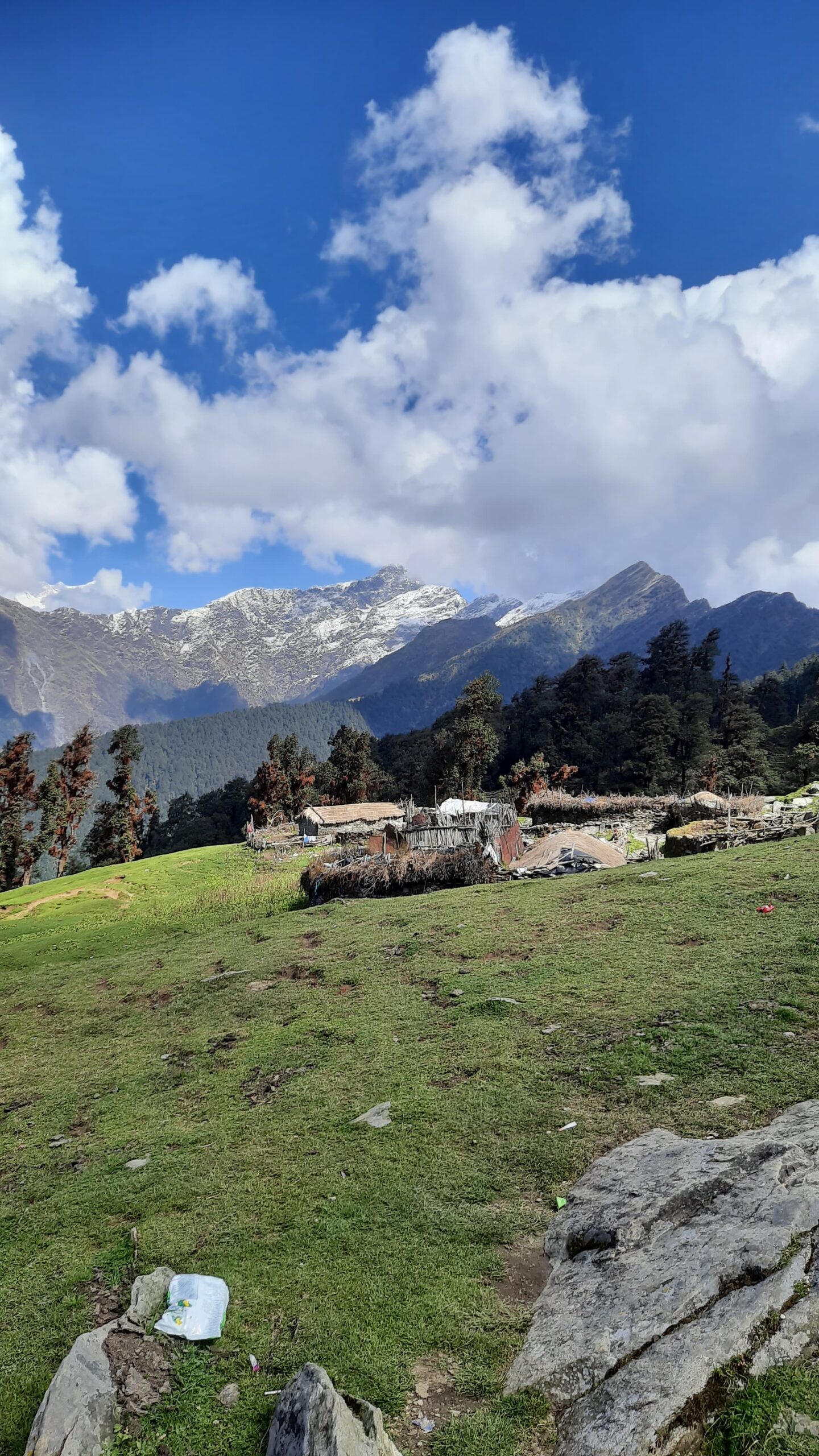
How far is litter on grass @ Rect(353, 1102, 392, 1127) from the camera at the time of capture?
7.66 metres

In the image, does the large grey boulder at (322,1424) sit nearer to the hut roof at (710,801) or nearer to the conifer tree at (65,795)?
the hut roof at (710,801)

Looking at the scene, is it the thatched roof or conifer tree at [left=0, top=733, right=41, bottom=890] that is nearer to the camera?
conifer tree at [left=0, top=733, right=41, bottom=890]

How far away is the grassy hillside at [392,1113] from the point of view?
474 cm

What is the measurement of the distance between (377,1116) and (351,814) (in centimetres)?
5262

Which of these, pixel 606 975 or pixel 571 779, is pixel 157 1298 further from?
pixel 571 779

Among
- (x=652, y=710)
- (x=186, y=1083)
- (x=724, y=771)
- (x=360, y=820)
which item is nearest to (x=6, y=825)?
(x=360, y=820)

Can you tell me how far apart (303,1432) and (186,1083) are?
655cm

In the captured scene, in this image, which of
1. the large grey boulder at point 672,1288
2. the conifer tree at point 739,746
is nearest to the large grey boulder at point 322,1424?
the large grey boulder at point 672,1288

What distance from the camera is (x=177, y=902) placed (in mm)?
28797

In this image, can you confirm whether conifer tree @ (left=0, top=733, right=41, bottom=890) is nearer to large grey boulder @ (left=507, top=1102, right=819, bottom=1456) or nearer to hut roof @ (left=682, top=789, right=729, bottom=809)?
hut roof @ (left=682, top=789, right=729, bottom=809)

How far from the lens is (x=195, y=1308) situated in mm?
5105

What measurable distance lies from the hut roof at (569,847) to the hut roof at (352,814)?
3455 centimetres

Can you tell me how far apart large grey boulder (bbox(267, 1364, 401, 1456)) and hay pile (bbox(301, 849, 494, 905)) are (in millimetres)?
17794

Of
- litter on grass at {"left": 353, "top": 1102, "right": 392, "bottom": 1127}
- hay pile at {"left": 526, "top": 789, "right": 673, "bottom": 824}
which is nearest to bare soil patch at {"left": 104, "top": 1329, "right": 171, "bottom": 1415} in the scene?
litter on grass at {"left": 353, "top": 1102, "right": 392, "bottom": 1127}
